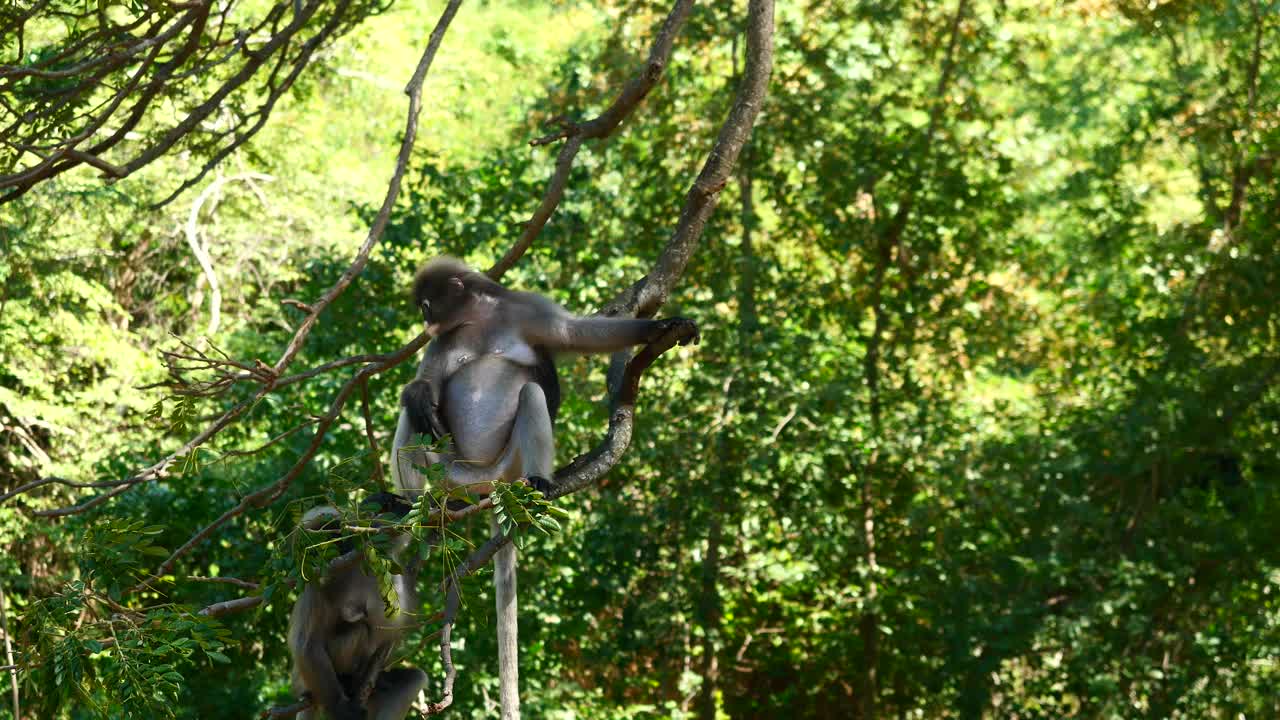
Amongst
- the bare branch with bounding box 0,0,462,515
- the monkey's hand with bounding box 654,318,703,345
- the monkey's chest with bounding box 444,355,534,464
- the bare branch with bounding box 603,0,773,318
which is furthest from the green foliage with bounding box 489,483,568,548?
the monkey's chest with bounding box 444,355,534,464

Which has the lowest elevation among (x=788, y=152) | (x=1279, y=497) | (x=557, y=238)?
(x=1279, y=497)

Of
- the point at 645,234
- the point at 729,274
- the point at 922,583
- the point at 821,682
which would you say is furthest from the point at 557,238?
the point at 821,682

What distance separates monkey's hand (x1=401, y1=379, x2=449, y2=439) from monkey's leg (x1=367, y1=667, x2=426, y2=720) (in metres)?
0.61

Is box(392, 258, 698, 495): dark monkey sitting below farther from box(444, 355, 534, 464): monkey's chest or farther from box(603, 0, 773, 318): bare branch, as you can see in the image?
box(603, 0, 773, 318): bare branch

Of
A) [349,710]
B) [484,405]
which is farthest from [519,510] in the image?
[349,710]

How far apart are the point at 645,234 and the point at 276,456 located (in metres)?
2.01

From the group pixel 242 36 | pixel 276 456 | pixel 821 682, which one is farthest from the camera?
pixel 821 682

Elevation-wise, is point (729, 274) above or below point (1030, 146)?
below

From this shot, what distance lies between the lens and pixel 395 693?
128 inches

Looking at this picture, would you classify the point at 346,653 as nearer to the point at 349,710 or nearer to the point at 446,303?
the point at 349,710

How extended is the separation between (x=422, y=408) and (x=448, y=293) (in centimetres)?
38

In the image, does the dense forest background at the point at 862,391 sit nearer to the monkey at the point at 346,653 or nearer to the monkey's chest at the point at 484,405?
the monkey at the point at 346,653

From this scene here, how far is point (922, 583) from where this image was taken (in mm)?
6488

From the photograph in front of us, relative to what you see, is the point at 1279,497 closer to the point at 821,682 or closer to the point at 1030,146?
the point at 1030,146
